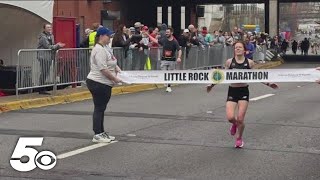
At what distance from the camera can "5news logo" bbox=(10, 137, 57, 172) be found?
23.0 feet

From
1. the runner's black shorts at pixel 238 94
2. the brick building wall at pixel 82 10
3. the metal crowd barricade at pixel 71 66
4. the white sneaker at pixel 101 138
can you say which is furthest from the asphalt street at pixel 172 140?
the brick building wall at pixel 82 10

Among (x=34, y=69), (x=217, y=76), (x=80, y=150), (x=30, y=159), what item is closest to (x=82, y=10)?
(x=34, y=69)

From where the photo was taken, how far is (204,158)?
8062 millimetres

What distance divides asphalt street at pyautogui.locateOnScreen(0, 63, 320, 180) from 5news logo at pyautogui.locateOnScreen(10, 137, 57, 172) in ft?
Answer: 0.28

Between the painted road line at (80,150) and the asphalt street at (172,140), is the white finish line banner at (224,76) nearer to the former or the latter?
the asphalt street at (172,140)

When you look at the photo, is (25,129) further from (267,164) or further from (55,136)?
(267,164)

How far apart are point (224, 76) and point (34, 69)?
20.8ft

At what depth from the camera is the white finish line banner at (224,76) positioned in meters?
9.20

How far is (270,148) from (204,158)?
4.38 feet

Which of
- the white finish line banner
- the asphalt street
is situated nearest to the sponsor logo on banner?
the white finish line banner

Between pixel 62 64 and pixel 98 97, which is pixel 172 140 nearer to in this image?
pixel 98 97

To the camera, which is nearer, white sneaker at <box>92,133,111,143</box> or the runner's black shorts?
the runner's black shorts

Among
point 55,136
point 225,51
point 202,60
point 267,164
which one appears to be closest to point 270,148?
point 267,164

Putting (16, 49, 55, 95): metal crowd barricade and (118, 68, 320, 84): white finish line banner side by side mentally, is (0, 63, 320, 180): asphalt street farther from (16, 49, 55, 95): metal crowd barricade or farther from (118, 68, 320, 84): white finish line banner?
(16, 49, 55, 95): metal crowd barricade
